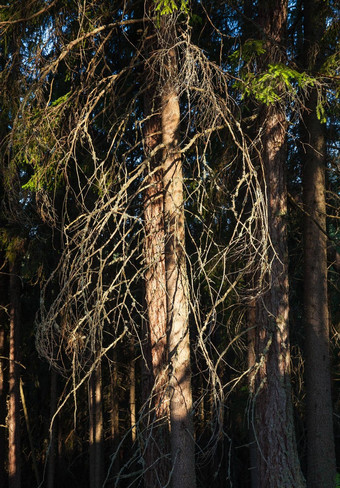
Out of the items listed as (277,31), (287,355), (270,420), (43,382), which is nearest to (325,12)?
(277,31)

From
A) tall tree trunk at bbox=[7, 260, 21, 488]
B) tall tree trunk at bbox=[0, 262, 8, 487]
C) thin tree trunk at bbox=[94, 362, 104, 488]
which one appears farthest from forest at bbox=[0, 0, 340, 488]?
thin tree trunk at bbox=[94, 362, 104, 488]

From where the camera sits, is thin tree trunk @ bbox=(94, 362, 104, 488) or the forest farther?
thin tree trunk @ bbox=(94, 362, 104, 488)

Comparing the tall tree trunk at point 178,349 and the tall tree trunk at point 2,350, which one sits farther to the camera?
the tall tree trunk at point 2,350

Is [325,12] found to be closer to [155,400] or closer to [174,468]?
[155,400]

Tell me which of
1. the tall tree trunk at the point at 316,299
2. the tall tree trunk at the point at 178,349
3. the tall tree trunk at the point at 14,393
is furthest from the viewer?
the tall tree trunk at the point at 14,393

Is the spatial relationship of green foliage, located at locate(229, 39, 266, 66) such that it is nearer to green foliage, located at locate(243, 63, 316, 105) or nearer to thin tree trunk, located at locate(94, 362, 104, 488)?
green foliage, located at locate(243, 63, 316, 105)

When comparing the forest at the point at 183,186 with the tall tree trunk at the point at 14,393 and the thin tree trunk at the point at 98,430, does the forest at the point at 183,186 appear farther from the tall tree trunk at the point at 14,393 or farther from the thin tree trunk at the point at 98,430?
the thin tree trunk at the point at 98,430

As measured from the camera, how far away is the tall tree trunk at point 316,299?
8.69 metres

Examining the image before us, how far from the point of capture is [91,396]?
1475 cm

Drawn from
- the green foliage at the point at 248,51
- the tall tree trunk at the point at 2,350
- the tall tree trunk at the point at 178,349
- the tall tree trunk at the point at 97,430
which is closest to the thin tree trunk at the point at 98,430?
the tall tree trunk at the point at 97,430

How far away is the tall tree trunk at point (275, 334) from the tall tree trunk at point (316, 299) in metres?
0.99

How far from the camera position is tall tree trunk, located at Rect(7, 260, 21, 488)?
13648 millimetres

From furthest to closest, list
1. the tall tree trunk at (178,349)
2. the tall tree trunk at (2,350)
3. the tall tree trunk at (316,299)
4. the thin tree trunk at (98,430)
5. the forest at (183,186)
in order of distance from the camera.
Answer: the tall tree trunk at (2,350) < the thin tree trunk at (98,430) < the tall tree trunk at (316,299) < the tall tree trunk at (178,349) < the forest at (183,186)

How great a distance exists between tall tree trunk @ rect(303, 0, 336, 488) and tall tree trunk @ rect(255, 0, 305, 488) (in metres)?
0.99
